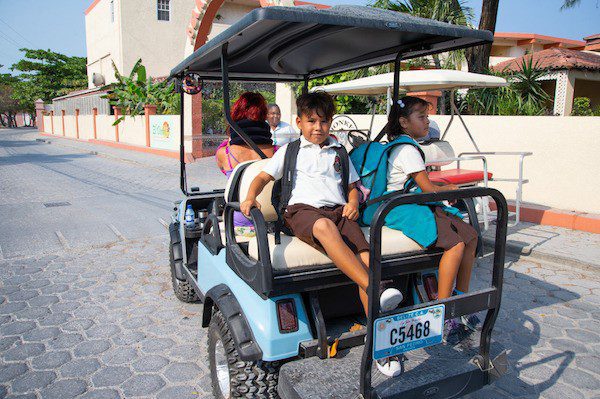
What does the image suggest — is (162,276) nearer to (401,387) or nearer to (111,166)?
(401,387)

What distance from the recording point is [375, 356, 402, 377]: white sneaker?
7.03 feet

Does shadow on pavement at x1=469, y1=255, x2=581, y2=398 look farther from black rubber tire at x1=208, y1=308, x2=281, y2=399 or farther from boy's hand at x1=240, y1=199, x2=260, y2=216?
boy's hand at x1=240, y1=199, x2=260, y2=216

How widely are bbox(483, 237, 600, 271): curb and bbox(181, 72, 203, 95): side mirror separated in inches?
165

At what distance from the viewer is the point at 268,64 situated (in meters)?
3.95

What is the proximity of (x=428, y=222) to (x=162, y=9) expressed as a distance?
97.8 feet

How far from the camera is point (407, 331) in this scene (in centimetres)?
197

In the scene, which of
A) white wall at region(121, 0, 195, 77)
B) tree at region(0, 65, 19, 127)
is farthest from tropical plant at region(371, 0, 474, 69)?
tree at region(0, 65, 19, 127)

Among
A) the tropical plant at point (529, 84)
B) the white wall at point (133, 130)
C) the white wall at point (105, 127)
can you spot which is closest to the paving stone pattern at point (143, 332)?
the tropical plant at point (529, 84)

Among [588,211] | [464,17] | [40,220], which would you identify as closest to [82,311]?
[40,220]

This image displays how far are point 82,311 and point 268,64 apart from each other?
2653 mm

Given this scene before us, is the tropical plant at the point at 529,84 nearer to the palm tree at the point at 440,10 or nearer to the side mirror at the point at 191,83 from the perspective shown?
the palm tree at the point at 440,10

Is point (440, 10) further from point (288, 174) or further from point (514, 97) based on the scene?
point (288, 174)

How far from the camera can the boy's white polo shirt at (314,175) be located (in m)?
2.63

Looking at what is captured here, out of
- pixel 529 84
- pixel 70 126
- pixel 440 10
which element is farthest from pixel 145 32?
pixel 529 84
